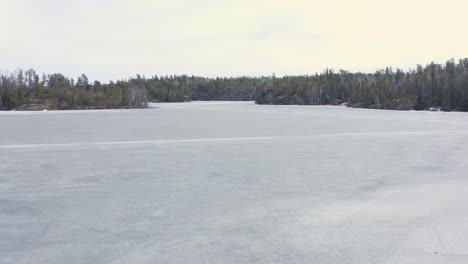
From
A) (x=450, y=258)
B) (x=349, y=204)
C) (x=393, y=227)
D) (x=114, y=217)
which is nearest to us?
(x=450, y=258)

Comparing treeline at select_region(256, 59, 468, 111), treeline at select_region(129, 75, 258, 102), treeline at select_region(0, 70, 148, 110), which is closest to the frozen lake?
treeline at select_region(256, 59, 468, 111)

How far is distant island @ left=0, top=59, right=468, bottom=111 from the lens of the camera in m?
57.8

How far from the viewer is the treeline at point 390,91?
53.8 m

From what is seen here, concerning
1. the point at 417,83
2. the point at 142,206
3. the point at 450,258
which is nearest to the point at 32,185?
the point at 142,206

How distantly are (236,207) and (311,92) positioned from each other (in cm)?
8802

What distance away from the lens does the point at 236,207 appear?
21.7 ft

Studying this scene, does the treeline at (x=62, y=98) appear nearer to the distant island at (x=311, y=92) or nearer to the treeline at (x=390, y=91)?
the distant island at (x=311, y=92)

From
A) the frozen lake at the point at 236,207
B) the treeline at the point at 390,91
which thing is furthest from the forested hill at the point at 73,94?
the frozen lake at the point at 236,207

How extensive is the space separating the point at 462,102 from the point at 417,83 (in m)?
13.2

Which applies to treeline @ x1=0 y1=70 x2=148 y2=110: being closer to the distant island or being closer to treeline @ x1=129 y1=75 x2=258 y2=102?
the distant island

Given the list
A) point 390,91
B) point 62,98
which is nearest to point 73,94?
point 62,98

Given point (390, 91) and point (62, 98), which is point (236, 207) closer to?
point (390, 91)

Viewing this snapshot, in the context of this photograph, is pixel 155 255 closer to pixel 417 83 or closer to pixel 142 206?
pixel 142 206

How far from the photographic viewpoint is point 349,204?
671 centimetres
